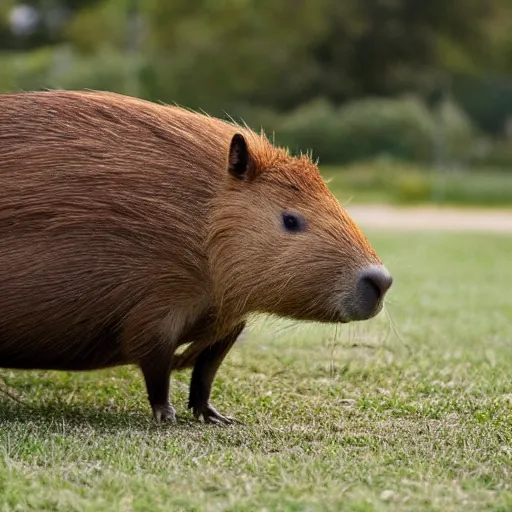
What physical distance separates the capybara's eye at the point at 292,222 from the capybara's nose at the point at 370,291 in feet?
1.10

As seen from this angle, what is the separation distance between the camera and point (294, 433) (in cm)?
427

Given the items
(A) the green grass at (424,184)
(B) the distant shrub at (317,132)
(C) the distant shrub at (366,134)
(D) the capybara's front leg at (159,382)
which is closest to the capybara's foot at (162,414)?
(D) the capybara's front leg at (159,382)

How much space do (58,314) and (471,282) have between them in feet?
23.6

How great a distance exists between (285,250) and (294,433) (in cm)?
74

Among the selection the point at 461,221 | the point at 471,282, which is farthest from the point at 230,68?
the point at 471,282

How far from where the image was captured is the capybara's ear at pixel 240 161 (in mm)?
4395

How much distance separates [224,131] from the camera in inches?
185

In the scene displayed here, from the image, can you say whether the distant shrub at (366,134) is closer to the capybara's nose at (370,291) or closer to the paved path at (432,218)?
the paved path at (432,218)

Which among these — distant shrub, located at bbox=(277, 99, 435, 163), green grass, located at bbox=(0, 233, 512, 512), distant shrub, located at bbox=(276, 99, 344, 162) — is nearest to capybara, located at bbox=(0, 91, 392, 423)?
green grass, located at bbox=(0, 233, 512, 512)

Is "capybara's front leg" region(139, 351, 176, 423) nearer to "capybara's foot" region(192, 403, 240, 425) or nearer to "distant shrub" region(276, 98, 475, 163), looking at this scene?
"capybara's foot" region(192, 403, 240, 425)

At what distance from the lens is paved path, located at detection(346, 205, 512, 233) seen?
19.6 meters

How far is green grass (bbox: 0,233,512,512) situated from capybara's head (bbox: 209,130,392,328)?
31cm

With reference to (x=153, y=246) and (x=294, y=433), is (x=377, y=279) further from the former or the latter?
(x=153, y=246)

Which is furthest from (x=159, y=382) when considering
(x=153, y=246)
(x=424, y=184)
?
(x=424, y=184)
